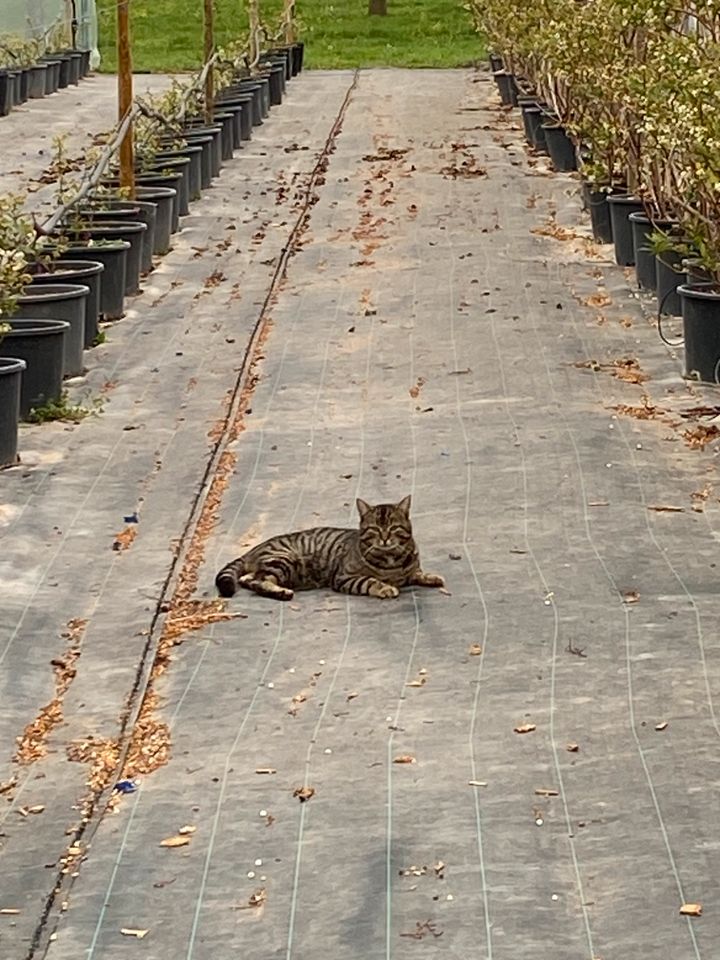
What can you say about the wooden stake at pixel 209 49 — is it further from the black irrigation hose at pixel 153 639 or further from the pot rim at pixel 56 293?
the pot rim at pixel 56 293

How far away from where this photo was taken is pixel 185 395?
34.2 ft

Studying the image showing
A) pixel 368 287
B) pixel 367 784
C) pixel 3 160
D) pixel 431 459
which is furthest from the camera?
pixel 3 160

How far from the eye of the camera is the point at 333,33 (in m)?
39.5

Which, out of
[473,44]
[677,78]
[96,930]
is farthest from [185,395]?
[473,44]

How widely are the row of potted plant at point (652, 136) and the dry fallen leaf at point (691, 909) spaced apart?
530 centimetres

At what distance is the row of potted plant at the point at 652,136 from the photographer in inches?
408

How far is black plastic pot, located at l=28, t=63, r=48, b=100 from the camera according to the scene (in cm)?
2820

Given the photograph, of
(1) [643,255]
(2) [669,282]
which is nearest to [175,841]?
(2) [669,282]

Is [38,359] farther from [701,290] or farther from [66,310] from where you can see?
[701,290]

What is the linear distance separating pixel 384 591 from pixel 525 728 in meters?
1.33

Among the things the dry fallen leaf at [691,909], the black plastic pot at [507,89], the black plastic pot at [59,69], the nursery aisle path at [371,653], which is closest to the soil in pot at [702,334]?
the nursery aisle path at [371,653]

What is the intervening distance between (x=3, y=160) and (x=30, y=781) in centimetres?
1633

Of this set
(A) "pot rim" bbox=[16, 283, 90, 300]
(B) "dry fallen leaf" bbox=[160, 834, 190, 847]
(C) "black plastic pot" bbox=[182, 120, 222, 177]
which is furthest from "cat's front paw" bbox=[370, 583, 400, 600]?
(C) "black plastic pot" bbox=[182, 120, 222, 177]

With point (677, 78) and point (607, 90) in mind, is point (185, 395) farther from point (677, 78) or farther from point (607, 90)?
point (607, 90)
